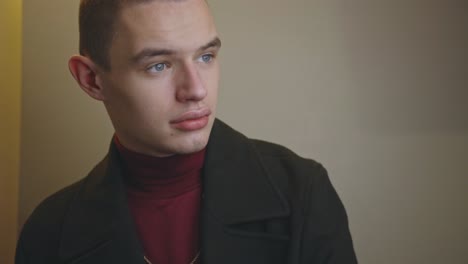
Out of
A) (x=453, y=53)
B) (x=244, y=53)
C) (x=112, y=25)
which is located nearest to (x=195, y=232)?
(x=112, y=25)

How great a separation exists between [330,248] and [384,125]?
18.2 inches

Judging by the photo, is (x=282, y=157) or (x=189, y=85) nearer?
(x=189, y=85)

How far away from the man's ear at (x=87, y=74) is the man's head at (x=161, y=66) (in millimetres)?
41

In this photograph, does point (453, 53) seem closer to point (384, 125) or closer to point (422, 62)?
point (422, 62)

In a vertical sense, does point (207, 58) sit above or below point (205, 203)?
above

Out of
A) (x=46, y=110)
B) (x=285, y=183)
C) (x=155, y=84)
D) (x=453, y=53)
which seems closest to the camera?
(x=155, y=84)

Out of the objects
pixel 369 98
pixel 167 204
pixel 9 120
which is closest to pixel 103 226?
pixel 167 204

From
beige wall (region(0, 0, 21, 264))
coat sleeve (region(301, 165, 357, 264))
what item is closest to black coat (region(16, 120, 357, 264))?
coat sleeve (region(301, 165, 357, 264))

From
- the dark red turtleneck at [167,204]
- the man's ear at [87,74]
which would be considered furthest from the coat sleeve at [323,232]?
the man's ear at [87,74]

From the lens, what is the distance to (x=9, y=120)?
4.30ft

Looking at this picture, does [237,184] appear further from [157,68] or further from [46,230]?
[46,230]

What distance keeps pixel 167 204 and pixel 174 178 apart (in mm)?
54

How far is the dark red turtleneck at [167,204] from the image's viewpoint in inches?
35.2

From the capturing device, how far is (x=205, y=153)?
94cm
